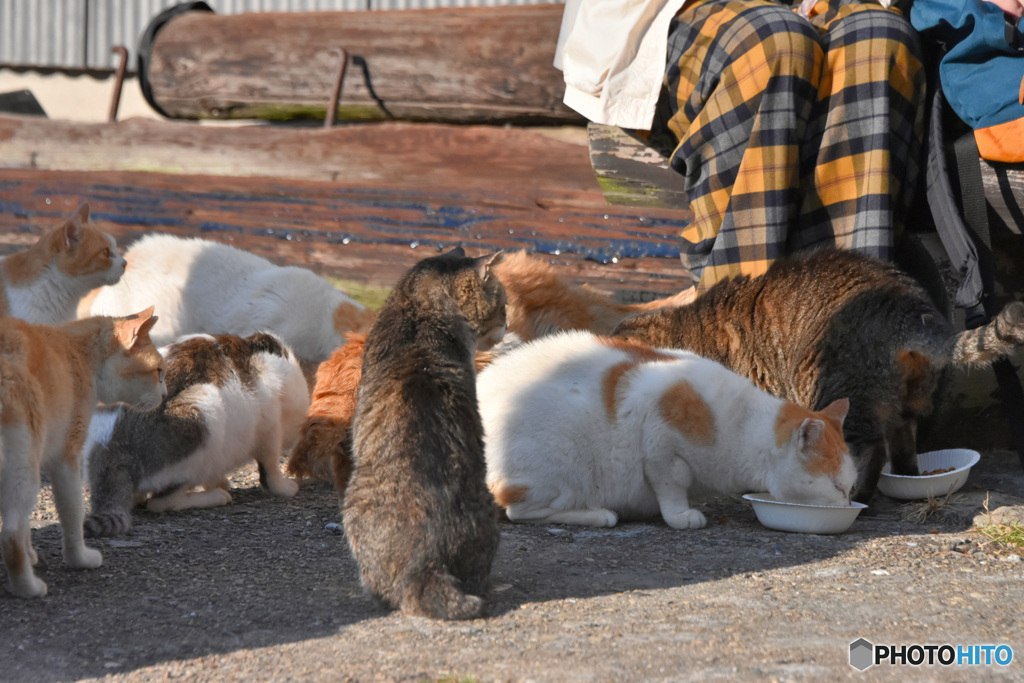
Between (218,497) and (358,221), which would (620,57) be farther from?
(218,497)

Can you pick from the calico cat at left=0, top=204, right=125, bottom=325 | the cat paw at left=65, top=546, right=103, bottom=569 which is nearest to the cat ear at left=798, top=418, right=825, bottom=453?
the cat paw at left=65, top=546, right=103, bottom=569

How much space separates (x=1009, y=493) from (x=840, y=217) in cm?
134

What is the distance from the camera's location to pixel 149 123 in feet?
24.0

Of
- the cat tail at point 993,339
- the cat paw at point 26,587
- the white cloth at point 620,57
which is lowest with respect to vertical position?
the cat paw at point 26,587

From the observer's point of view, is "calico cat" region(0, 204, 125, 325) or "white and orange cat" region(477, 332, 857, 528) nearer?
"white and orange cat" region(477, 332, 857, 528)

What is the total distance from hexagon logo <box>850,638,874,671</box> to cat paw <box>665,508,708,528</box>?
1192mm

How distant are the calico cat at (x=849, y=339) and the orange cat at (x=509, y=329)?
16.3 inches

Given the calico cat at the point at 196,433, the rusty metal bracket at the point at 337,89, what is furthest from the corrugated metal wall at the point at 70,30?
the calico cat at the point at 196,433

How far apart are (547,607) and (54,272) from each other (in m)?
3.49

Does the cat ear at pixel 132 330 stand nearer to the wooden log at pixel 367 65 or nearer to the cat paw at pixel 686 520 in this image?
the cat paw at pixel 686 520

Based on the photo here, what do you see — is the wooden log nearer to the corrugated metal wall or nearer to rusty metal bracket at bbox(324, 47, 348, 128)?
rusty metal bracket at bbox(324, 47, 348, 128)

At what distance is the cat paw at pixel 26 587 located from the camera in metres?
2.63

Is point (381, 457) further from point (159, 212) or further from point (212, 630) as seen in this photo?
point (159, 212)

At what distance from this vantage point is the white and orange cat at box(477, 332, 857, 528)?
342 cm
